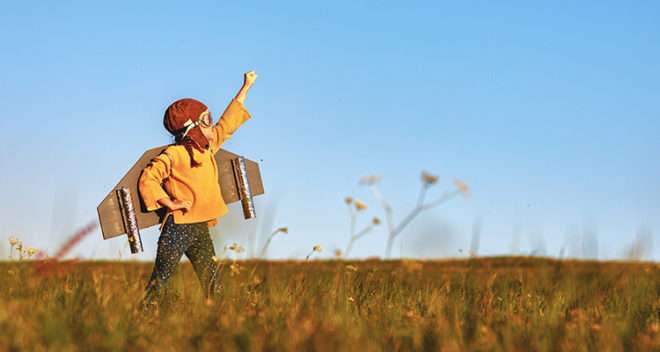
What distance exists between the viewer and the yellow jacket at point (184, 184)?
6.04m

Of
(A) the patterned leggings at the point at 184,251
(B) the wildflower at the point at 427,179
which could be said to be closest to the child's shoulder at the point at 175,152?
(A) the patterned leggings at the point at 184,251

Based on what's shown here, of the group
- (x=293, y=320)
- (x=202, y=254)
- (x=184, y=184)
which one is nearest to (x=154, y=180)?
(x=184, y=184)

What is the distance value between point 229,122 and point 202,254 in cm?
108

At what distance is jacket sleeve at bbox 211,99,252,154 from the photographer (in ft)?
21.2

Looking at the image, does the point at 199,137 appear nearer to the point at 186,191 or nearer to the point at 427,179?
the point at 186,191

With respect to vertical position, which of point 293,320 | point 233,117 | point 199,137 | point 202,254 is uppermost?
point 233,117

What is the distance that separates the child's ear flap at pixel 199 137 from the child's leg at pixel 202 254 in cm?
62

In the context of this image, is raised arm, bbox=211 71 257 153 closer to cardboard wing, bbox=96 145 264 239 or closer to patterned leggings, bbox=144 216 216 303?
cardboard wing, bbox=96 145 264 239

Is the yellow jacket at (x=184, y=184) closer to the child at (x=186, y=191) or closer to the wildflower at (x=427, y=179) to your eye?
the child at (x=186, y=191)

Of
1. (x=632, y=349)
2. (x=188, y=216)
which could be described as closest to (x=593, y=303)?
(x=632, y=349)

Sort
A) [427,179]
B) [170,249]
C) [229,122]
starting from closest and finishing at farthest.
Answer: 1. [427,179]
2. [170,249]
3. [229,122]

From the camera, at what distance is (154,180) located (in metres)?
6.05

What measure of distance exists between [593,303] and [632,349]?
2142mm

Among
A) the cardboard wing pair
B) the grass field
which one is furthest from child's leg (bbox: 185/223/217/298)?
the cardboard wing pair
